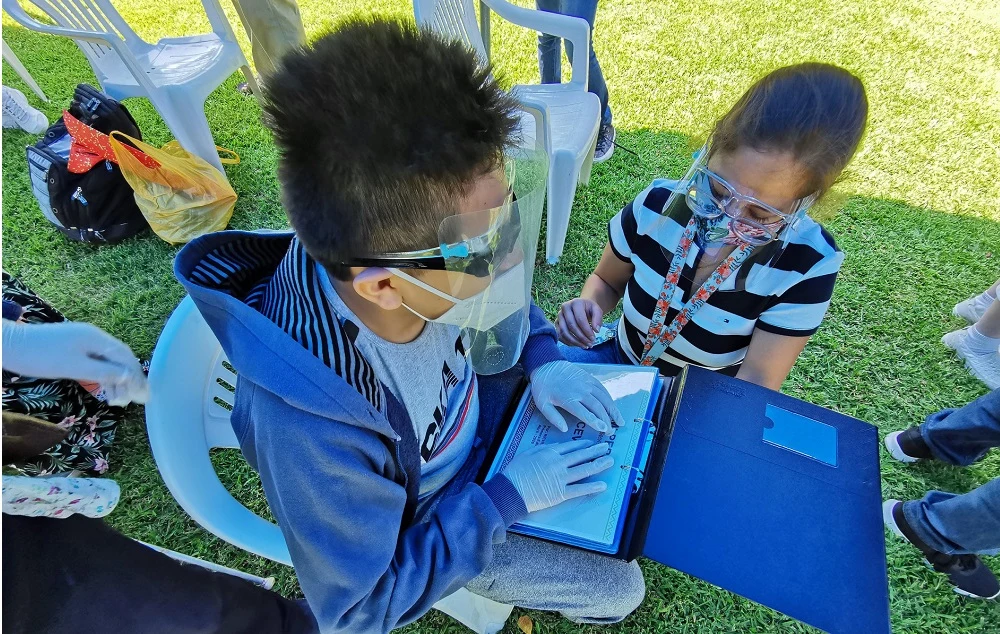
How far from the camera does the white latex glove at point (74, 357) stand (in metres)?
1.01

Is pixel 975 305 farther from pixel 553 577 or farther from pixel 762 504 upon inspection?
pixel 553 577

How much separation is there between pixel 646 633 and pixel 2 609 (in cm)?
166

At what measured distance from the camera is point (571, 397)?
1298 millimetres

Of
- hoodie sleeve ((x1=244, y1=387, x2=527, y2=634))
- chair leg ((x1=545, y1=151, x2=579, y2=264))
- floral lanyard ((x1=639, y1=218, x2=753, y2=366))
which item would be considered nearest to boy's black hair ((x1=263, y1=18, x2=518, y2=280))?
hoodie sleeve ((x1=244, y1=387, x2=527, y2=634))

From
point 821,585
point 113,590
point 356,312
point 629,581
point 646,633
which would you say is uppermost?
point 356,312

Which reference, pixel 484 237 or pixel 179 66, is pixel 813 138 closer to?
pixel 484 237

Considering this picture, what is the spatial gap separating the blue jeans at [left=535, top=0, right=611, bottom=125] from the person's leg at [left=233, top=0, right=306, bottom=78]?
1550mm

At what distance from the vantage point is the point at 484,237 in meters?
0.94

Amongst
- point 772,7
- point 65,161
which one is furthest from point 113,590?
point 772,7

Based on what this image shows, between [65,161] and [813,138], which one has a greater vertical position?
[813,138]

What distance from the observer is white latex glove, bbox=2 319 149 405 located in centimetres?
101

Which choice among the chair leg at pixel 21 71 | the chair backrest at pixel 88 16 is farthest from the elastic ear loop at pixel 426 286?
the chair leg at pixel 21 71

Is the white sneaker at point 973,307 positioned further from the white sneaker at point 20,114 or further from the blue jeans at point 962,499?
the white sneaker at point 20,114

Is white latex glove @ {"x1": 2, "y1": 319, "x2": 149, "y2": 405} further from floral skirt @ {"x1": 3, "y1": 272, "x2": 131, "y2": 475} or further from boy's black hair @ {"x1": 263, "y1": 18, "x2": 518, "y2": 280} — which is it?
floral skirt @ {"x1": 3, "y1": 272, "x2": 131, "y2": 475}
